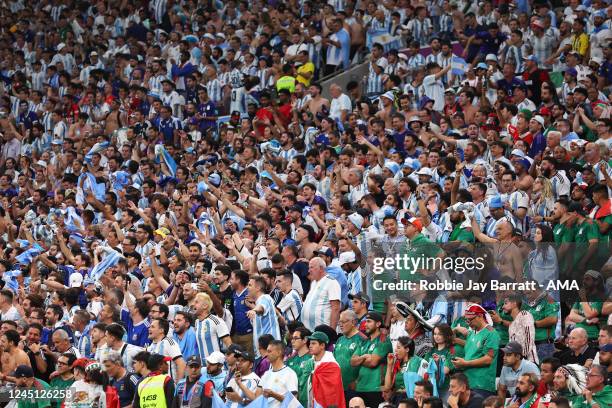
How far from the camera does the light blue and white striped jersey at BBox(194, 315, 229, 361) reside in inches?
501

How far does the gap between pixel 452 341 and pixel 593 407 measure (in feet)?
5.43

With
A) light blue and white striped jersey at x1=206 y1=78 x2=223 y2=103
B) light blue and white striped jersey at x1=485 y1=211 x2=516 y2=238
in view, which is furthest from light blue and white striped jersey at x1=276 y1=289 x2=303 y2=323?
light blue and white striped jersey at x1=206 y1=78 x2=223 y2=103

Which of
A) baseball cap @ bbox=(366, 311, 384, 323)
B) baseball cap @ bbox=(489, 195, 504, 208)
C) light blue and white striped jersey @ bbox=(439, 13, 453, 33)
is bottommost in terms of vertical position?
baseball cap @ bbox=(366, 311, 384, 323)

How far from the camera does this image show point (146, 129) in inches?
867

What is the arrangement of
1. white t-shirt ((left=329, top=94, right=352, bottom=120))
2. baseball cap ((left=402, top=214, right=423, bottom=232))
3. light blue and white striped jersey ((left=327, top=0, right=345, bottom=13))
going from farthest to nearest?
1. light blue and white striped jersey ((left=327, top=0, right=345, bottom=13))
2. white t-shirt ((left=329, top=94, right=352, bottom=120))
3. baseball cap ((left=402, top=214, right=423, bottom=232))

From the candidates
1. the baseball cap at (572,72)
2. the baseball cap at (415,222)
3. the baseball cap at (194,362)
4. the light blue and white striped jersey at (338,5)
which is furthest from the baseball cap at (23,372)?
the light blue and white striped jersey at (338,5)

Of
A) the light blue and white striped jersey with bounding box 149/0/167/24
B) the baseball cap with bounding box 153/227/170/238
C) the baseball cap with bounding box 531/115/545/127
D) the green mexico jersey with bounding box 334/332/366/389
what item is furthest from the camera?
the light blue and white striped jersey with bounding box 149/0/167/24

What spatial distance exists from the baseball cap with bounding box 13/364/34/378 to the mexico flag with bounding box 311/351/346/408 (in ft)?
9.67

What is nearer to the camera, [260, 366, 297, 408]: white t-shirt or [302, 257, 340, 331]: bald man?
[260, 366, 297, 408]: white t-shirt

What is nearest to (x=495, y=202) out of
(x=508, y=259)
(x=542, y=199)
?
(x=542, y=199)

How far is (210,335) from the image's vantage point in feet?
41.8

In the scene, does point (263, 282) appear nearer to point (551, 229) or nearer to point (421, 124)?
point (551, 229)

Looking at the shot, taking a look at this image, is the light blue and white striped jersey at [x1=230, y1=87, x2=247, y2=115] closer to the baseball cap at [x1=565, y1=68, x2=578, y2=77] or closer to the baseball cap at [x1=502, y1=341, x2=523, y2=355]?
the baseball cap at [x1=565, y1=68, x2=578, y2=77]

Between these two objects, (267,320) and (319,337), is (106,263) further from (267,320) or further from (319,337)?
(319,337)
